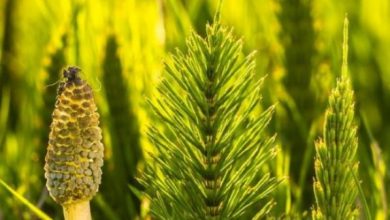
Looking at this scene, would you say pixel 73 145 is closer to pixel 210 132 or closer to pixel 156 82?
pixel 210 132

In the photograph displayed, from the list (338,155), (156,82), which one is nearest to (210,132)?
(338,155)

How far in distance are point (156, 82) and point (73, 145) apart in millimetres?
365

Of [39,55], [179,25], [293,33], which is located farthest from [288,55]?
[39,55]

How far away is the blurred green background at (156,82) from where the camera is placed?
100cm

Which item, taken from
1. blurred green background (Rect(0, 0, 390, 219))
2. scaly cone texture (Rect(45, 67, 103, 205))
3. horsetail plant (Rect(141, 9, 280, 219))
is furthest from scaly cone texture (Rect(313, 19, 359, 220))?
blurred green background (Rect(0, 0, 390, 219))

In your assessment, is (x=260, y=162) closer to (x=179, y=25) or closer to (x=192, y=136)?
(x=192, y=136)

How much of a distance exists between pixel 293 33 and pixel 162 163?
1.89 feet

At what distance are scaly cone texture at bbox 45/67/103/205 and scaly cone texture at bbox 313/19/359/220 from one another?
143mm

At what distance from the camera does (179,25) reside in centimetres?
105

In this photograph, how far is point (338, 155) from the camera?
0.50m

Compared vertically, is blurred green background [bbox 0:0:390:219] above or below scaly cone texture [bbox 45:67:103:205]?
above

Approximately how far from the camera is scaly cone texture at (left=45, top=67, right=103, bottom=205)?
0.54 meters

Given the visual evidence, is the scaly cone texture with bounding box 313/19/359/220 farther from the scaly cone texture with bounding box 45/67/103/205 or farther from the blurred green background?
the blurred green background

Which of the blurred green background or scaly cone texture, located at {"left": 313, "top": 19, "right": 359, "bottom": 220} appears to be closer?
scaly cone texture, located at {"left": 313, "top": 19, "right": 359, "bottom": 220}
